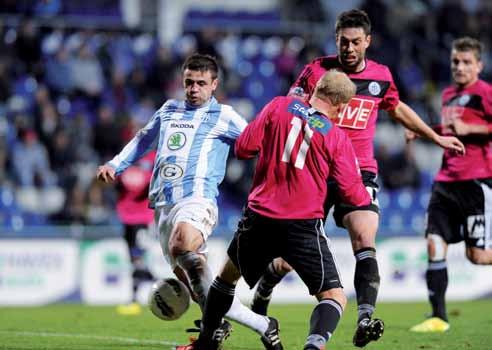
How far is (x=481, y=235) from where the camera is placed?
10258mm

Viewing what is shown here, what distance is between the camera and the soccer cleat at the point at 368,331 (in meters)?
7.07

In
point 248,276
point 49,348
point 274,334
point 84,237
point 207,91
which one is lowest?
point 84,237

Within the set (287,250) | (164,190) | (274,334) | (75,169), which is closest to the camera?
(287,250)

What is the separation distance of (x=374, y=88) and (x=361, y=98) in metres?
0.16

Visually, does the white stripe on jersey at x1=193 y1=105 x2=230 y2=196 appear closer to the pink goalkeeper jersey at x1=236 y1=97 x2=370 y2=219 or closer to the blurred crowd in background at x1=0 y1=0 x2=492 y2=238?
the pink goalkeeper jersey at x1=236 y1=97 x2=370 y2=219

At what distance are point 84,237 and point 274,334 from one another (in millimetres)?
8750

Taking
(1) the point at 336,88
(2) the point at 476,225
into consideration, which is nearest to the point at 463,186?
(2) the point at 476,225

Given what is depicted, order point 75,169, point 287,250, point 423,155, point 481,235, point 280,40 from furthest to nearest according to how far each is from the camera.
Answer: point 280,40 → point 423,155 → point 75,169 → point 481,235 → point 287,250

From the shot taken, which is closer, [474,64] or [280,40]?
[474,64]

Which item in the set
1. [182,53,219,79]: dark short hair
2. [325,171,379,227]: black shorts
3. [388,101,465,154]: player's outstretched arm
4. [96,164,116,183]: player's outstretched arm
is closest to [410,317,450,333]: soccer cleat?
[388,101,465,154]: player's outstretched arm

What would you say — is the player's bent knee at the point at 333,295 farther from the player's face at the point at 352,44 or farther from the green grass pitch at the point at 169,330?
the player's face at the point at 352,44

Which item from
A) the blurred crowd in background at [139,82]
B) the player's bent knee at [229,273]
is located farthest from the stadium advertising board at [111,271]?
the player's bent knee at [229,273]

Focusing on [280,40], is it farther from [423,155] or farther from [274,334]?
[274,334]

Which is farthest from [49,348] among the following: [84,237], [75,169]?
[75,169]
